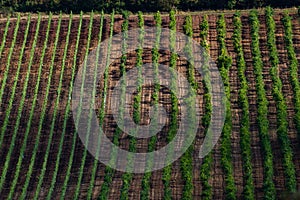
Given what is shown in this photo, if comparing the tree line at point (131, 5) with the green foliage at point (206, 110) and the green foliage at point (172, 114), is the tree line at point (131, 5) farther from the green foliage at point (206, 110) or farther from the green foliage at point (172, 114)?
the green foliage at point (206, 110)

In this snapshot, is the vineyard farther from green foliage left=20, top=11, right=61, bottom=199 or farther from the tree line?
the tree line

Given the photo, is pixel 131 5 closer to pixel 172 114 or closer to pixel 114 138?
pixel 172 114

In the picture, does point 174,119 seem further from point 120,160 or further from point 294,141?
point 294,141

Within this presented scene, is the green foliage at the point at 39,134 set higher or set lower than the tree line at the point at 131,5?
lower

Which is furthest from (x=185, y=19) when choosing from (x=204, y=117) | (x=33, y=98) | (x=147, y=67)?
(x=33, y=98)

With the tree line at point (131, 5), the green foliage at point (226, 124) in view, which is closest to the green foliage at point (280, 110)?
the tree line at point (131, 5)

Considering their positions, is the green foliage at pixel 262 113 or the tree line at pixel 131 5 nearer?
the green foliage at pixel 262 113
